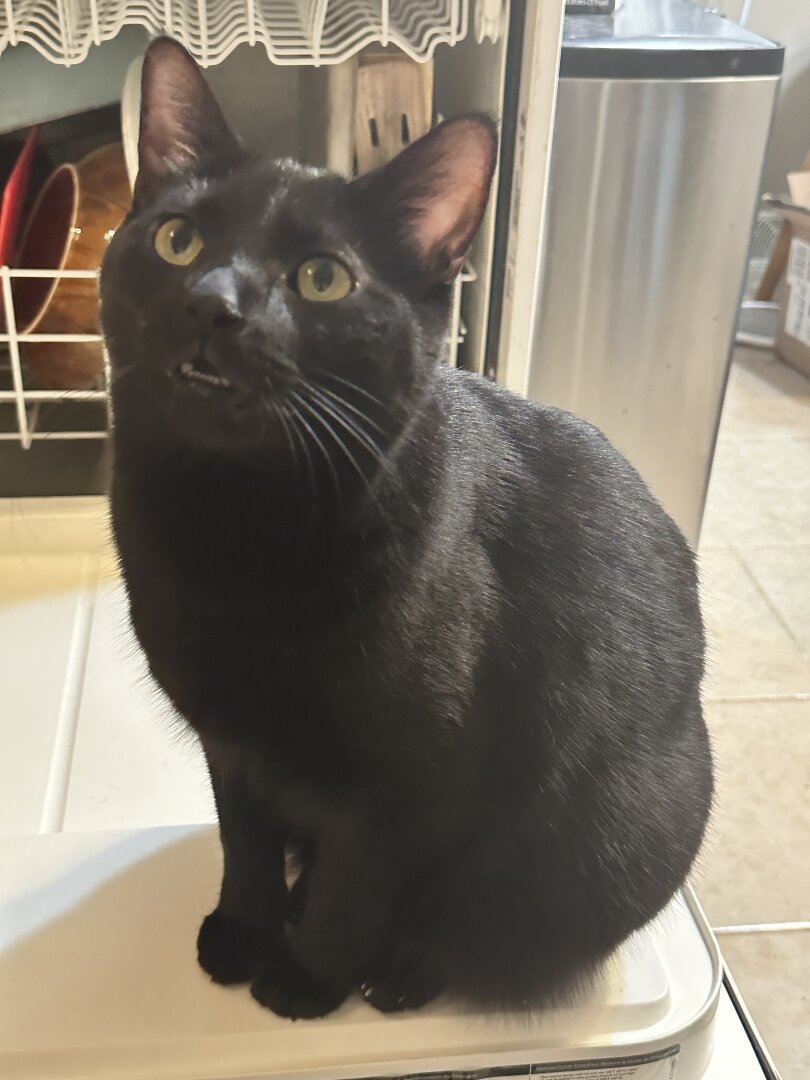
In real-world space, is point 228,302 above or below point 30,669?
above

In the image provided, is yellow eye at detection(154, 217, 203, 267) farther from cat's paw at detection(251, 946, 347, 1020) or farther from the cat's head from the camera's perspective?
cat's paw at detection(251, 946, 347, 1020)

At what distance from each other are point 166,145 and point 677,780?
0.53m

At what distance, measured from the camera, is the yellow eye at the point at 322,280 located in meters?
0.52

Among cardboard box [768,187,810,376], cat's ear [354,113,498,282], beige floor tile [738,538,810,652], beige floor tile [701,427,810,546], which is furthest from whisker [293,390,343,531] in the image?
cardboard box [768,187,810,376]

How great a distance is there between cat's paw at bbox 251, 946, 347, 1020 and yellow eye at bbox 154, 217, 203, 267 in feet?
1.49

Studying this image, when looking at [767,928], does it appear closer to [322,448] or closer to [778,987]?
[778,987]

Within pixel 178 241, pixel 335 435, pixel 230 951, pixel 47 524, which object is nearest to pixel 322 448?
pixel 335 435

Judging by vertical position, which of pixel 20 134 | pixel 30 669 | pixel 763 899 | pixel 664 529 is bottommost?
pixel 763 899

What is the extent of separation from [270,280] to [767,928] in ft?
3.01

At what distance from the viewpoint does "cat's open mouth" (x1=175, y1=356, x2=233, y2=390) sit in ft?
1.59

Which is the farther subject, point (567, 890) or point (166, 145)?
point (567, 890)

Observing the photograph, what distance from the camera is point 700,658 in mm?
750

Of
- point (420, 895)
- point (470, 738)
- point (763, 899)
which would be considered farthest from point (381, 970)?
point (763, 899)

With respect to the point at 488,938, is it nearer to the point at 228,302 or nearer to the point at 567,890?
the point at 567,890
